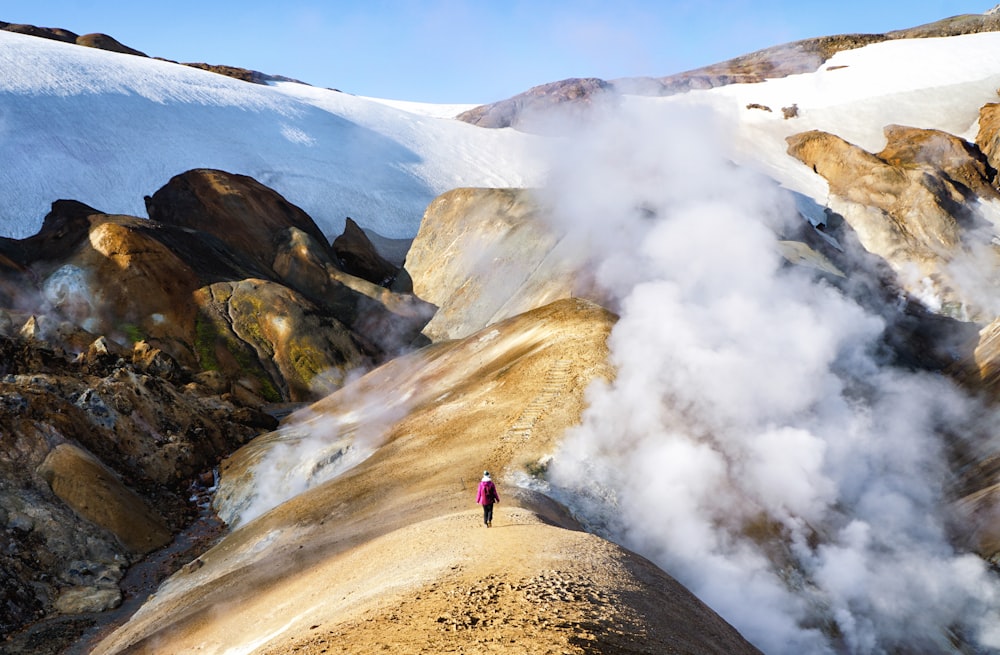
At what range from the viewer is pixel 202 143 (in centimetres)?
5534

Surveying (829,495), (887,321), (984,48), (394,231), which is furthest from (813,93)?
(829,495)

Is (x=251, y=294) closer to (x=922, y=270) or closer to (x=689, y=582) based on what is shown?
(x=689, y=582)

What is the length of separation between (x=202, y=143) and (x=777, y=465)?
2026 inches

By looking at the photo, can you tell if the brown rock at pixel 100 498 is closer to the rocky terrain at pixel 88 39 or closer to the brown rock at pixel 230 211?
the brown rock at pixel 230 211

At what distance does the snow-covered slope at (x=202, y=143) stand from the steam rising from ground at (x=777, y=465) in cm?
3750

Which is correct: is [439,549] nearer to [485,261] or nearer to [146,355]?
[146,355]

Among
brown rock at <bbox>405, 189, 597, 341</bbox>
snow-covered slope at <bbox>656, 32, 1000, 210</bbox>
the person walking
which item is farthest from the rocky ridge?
snow-covered slope at <bbox>656, 32, 1000, 210</bbox>

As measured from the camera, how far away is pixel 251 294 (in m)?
35.4

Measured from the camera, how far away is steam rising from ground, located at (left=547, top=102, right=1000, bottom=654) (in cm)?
1234

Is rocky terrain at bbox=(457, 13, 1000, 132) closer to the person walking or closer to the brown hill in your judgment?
the brown hill

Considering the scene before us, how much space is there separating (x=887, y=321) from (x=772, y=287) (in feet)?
28.0

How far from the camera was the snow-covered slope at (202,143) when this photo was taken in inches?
1854

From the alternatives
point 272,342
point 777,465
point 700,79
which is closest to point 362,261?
point 272,342

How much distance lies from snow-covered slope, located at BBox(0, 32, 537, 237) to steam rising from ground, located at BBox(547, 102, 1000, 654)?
37496 millimetres
